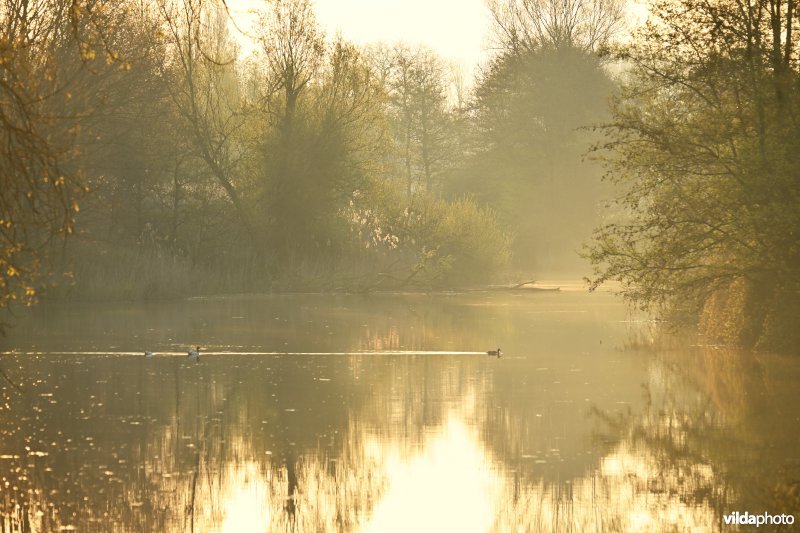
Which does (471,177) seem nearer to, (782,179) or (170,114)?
(170,114)

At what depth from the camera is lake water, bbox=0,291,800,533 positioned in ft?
32.3

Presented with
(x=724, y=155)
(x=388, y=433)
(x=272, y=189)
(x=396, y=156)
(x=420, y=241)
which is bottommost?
(x=388, y=433)

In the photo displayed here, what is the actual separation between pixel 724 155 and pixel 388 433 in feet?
32.7

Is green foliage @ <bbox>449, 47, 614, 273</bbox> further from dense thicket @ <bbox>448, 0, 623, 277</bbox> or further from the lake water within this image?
the lake water

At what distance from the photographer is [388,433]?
1349 cm

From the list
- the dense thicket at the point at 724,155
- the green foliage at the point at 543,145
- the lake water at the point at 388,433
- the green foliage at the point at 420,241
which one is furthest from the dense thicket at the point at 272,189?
the green foliage at the point at 543,145

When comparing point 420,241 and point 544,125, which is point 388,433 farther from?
point 544,125

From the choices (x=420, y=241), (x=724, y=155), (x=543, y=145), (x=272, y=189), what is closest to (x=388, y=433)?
(x=724, y=155)

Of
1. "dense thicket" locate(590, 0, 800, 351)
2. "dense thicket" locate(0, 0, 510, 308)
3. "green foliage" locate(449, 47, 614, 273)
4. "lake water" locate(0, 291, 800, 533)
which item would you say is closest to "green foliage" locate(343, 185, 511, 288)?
"dense thicket" locate(0, 0, 510, 308)

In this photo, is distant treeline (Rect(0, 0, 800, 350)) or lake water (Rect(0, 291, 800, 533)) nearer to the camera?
lake water (Rect(0, 291, 800, 533))

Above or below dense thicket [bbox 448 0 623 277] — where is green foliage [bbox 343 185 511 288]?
below

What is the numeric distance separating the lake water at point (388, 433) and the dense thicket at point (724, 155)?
3.95 feet

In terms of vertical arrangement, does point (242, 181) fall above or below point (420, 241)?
above

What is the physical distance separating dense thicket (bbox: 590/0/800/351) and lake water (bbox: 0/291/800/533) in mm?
1203
